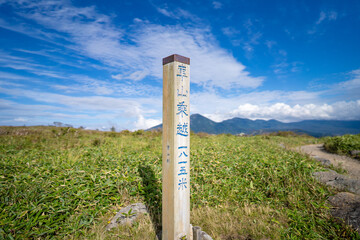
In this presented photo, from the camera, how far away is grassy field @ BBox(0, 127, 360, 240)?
2.84 m

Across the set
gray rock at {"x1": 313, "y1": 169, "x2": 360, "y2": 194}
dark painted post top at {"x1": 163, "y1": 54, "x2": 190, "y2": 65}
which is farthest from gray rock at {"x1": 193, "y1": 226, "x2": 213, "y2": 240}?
gray rock at {"x1": 313, "y1": 169, "x2": 360, "y2": 194}

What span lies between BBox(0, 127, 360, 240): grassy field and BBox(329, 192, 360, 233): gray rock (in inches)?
5.7

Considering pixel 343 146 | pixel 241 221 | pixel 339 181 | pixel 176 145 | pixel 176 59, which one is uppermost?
pixel 176 59

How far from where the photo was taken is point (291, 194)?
3.89 m

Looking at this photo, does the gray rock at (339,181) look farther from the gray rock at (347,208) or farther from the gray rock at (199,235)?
the gray rock at (199,235)

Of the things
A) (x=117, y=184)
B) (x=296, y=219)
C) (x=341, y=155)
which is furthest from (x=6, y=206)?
(x=341, y=155)

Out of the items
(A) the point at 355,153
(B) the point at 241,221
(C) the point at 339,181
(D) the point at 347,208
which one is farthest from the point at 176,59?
(A) the point at 355,153

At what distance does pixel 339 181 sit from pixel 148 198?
423 centimetres

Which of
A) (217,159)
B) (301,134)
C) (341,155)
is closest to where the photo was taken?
(217,159)

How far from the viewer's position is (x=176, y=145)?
2.41 metres

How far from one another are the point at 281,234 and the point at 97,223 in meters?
2.93

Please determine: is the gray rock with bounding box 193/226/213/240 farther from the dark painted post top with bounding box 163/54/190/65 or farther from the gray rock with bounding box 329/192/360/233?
the dark painted post top with bounding box 163/54/190/65

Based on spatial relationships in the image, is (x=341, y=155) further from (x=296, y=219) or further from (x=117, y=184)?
(x=117, y=184)

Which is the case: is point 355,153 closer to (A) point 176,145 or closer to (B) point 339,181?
(B) point 339,181
